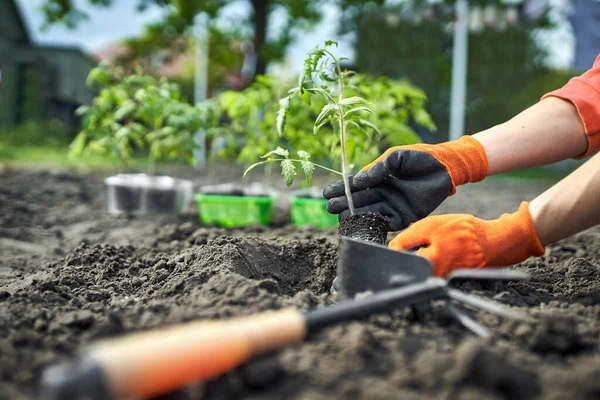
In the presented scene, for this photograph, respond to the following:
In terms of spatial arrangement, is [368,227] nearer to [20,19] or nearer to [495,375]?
[495,375]

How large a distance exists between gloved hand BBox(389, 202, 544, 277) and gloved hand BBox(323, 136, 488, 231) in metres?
0.21

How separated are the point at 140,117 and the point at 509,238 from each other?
3197mm

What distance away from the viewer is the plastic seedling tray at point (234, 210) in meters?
3.55

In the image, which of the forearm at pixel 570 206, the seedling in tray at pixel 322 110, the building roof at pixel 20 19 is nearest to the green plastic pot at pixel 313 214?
the seedling in tray at pixel 322 110

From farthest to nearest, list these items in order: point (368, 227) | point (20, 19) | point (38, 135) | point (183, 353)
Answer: point (20, 19)
point (38, 135)
point (368, 227)
point (183, 353)

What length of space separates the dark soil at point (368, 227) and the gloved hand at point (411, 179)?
8cm

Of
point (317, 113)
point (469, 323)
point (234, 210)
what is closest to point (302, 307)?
point (469, 323)

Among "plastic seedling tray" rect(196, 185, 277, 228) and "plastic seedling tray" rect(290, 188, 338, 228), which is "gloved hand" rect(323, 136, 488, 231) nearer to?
"plastic seedling tray" rect(290, 188, 338, 228)

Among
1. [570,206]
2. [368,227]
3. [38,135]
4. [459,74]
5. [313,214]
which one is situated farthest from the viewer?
[38,135]

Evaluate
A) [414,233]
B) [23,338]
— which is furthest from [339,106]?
[23,338]

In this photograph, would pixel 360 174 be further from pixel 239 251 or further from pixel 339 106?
pixel 239 251

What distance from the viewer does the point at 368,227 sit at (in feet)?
6.23

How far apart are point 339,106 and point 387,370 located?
1.15m

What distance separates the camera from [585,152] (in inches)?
80.9
